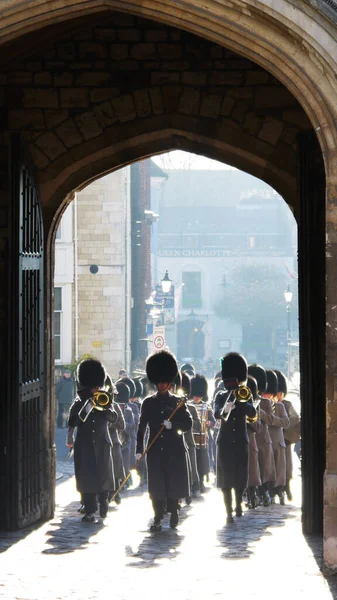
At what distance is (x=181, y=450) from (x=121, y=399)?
5435mm

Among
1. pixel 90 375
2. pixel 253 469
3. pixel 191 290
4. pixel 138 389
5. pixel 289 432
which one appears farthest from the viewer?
pixel 191 290

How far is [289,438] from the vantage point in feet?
45.7

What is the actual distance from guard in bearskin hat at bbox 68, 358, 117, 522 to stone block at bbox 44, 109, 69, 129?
2.36 m

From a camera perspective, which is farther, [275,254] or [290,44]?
[275,254]

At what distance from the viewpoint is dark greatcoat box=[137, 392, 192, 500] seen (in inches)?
441

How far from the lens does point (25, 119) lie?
11914 millimetres

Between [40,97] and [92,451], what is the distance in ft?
10.3

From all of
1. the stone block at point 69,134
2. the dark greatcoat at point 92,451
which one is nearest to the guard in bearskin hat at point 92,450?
the dark greatcoat at point 92,451

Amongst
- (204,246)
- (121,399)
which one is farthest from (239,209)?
(121,399)

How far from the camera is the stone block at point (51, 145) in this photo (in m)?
11.9

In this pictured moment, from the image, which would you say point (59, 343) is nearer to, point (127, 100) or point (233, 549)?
point (127, 100)

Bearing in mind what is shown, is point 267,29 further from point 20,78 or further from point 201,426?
point 201,426

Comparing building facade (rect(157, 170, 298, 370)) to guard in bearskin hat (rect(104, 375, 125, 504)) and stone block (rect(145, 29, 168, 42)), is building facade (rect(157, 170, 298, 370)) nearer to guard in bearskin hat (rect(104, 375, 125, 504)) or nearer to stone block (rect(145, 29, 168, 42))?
guard in bearskin hat (rect(104, 375, 125, 504))

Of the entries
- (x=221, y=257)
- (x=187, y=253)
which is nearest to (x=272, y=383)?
(x=187, y=253)
